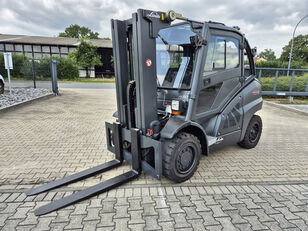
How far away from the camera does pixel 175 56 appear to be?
322 centimetres

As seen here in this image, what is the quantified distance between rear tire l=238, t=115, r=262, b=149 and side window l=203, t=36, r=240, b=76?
4.62 feet

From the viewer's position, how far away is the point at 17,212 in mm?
2465

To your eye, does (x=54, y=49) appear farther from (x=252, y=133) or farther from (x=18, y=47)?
(x=252, y=133)

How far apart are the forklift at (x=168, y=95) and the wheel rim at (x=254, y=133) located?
112cm

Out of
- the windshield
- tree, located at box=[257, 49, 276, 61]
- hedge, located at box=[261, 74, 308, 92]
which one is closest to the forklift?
the windshield

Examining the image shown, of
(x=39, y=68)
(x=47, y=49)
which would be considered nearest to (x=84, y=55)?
(x=47, y=49)

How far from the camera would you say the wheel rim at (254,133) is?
15.1ft

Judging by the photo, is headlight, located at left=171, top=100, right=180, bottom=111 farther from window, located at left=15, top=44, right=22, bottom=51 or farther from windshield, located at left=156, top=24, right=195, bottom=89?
window, located at left=15, top=44, right=22, bottom=51

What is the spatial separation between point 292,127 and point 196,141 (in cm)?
525

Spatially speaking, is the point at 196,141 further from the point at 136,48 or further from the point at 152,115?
the point at 136,48

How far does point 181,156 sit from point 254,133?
2.53 meters

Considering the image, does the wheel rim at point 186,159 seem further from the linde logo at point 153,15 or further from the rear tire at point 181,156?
the linde logo at point 153,15

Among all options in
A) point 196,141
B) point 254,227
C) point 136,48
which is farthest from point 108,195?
point 136,48

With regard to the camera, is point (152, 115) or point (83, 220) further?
point (152, 115)
